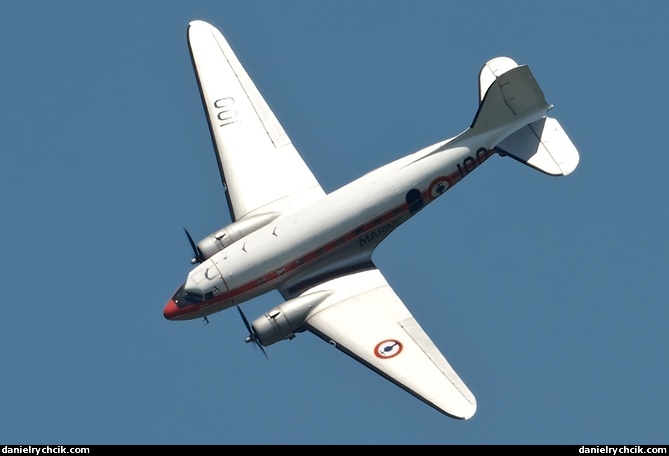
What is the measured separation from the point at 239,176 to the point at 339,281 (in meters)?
7.47

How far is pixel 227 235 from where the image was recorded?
60688 millimetres

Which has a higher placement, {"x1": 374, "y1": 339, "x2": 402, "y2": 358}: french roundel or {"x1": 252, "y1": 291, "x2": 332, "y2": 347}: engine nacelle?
{"x1": 252, "y1": 291, "x2": 332, "y2": 347}: engine nacelle

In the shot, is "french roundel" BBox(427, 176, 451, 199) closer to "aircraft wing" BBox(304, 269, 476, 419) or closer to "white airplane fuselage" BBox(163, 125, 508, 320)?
"white airplane fuselage" BBox(163, 125, 508, 320)

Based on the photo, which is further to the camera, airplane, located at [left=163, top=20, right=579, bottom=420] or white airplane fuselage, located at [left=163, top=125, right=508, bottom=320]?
white airplane fuselage, located at [left=163, top=125, right=508, bottom=320]

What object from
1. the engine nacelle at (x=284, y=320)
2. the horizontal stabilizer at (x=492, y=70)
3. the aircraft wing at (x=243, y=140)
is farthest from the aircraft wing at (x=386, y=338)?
the horizontal stabilizer at (x=492, y=70)

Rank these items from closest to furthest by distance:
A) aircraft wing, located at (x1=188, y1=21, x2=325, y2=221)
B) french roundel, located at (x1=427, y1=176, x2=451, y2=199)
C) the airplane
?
the airplane → french roundel, located at (x1=427, y1=176, x2=451, y2=199) → aircraft wing, located at (x1=188, y1=21, x2=325, y2=221)

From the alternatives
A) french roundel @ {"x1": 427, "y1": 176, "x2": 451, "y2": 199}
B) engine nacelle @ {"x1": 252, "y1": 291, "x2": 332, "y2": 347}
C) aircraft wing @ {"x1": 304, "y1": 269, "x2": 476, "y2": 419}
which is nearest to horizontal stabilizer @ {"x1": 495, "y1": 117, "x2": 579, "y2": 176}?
french roundel @ {"x1": 427, "y1": 176, "x2": 451, "y2": 199}

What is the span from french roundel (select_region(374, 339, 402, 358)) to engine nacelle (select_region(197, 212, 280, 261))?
8.01 meters

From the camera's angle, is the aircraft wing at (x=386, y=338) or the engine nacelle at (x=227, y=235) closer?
the aircraft wing at (x=386, y=338)

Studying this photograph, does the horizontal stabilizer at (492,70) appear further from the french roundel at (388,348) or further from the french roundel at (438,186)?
the french roundel at (388,348)

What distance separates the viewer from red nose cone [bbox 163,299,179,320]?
6022 cm

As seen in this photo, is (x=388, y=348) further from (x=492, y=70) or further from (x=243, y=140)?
(x=492, y=70)

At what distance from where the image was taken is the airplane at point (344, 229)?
191ft

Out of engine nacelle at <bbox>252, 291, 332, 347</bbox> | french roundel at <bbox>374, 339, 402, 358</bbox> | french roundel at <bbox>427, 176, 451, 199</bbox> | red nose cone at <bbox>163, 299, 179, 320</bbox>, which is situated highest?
french roundel at <bbox>427, 176, 451, 199</bbox>
